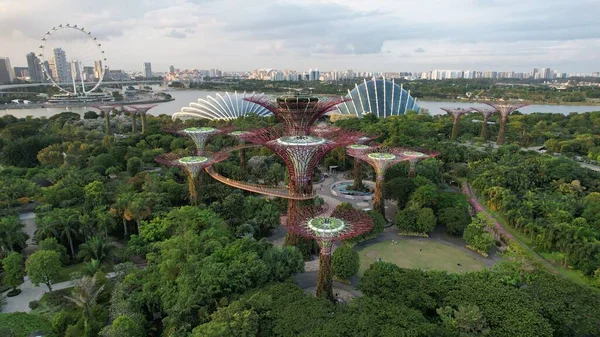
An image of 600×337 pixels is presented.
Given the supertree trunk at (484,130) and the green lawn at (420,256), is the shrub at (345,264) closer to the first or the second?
the green lawn at (420,256)

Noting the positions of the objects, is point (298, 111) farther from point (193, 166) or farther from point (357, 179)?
point (357, 179)

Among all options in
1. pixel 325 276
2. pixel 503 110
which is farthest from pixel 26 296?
pixel 503 110

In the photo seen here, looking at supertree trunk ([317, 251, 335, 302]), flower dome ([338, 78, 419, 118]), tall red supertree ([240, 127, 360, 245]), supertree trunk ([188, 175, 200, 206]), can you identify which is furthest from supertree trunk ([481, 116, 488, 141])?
supertree trunk ([317, 251, 335, 302])

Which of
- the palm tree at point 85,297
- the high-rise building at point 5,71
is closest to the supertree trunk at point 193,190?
the palm tree at point 85,297

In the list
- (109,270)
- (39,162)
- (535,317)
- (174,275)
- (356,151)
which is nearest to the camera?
(535,317)

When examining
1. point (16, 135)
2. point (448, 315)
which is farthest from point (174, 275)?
point (16, 135)

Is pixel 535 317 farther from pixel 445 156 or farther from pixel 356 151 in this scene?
pixel 445 156
